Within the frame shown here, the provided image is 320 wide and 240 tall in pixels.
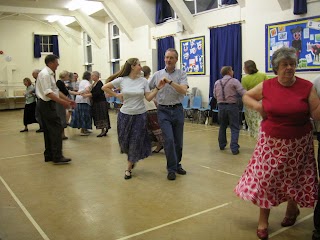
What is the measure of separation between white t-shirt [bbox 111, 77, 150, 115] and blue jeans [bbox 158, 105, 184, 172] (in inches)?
10.0

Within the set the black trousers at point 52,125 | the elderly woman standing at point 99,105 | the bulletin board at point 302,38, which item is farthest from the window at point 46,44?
the black trousers at point 52,125

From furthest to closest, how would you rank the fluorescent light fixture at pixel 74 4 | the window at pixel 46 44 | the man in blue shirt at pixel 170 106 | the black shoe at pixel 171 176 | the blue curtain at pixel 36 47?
the window at pixel 46 44 < the blue curtain at pixel 36 47 < the fluorescent light fixture at pixel 74 4 < the black shoe at pixel 171 176 < the man in blue shirt at pixel 170 106

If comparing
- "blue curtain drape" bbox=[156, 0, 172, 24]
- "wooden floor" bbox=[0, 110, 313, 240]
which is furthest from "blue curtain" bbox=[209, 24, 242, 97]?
"wooden floor" bbox=[0, 110, 313, 240]

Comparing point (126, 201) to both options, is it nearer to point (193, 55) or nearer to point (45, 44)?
point (193, 55)

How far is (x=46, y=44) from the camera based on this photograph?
1520cm

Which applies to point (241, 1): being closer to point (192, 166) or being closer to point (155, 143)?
point (155, 143)

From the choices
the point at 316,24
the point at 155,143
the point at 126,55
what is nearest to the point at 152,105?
the point at 155,143

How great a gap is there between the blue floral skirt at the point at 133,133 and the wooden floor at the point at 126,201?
1.13 feet

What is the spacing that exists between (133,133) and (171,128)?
438 millimetres

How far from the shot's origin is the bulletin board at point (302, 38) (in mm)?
6398

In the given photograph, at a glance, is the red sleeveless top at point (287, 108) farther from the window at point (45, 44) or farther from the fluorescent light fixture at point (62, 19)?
the window at point (45, 44)

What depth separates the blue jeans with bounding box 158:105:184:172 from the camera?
3842 mm

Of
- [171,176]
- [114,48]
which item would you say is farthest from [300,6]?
[114,48]

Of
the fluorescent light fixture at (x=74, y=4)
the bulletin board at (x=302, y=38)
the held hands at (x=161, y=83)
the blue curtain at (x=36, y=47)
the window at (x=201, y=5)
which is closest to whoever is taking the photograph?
the held hands at (x=161, y=83)
